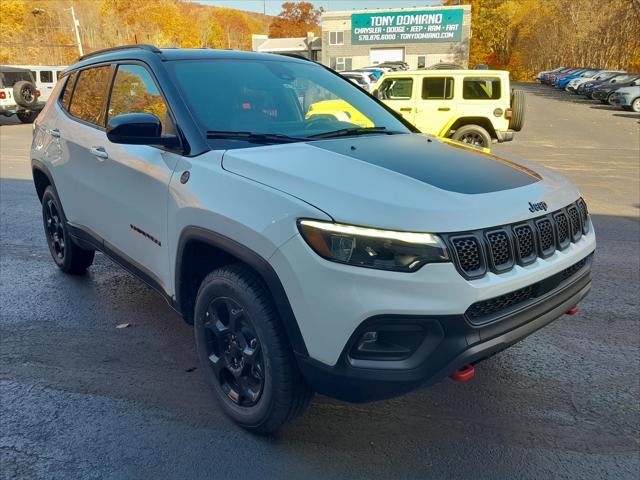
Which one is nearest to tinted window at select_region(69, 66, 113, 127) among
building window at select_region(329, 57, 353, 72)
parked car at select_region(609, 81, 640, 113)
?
parked car at select_region(609, 81, 640, 113)

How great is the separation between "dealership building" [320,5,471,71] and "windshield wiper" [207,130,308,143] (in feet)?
181

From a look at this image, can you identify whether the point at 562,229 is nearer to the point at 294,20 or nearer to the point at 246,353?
the point at 246,353

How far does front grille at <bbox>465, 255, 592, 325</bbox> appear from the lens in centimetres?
214

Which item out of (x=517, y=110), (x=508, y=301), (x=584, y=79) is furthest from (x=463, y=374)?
(x=584, y=79)

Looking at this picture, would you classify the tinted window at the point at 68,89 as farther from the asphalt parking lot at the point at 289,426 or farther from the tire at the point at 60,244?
the asphalt parking lot at the point at 289,426

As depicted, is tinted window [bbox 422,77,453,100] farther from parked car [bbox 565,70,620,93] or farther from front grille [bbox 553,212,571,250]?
parked car [bbox 565,70,620,93]

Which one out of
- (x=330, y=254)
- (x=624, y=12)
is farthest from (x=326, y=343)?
(x=624, y=12)

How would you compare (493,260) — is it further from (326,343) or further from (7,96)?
(7,96)

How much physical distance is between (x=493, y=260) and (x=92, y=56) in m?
3.62

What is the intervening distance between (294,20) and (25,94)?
3800 inches

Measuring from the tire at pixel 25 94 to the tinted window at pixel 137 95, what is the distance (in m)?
18.0

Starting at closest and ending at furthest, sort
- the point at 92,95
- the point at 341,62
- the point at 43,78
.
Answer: the point at 92,95 → the point at 43,78 → the point at 341,62

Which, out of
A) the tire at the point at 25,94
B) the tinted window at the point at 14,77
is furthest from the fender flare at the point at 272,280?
the tinted window at the point at 14,77

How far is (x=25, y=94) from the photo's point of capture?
19.1 meters
